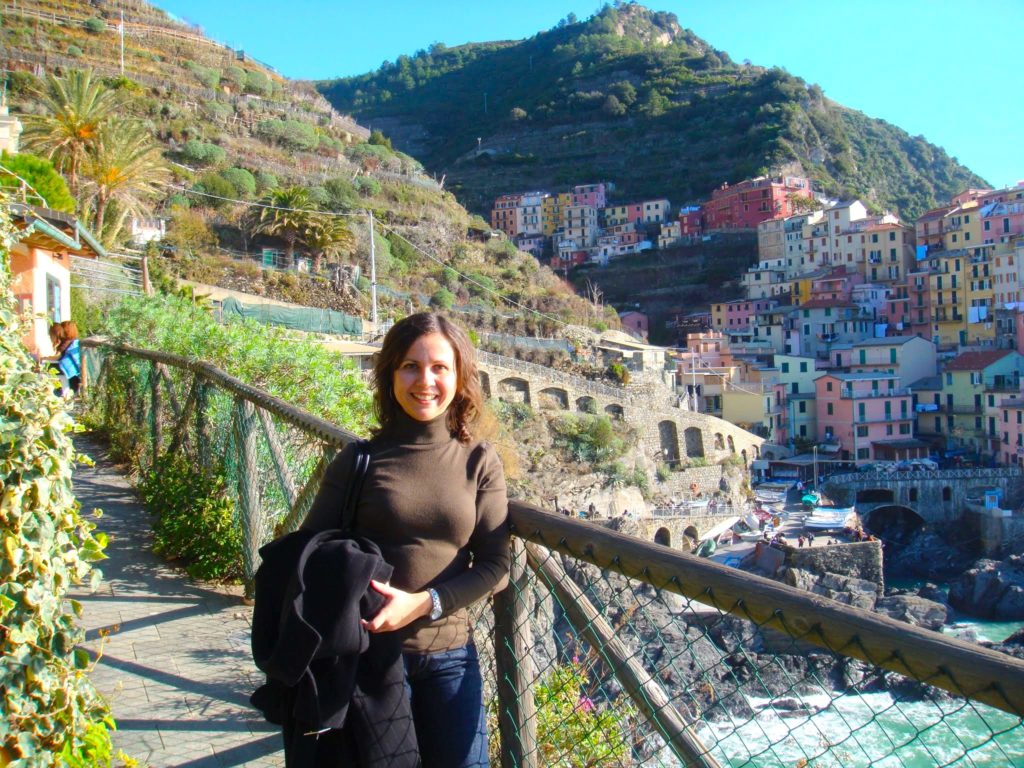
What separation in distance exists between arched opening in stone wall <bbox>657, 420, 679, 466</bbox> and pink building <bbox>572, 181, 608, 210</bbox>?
157ft

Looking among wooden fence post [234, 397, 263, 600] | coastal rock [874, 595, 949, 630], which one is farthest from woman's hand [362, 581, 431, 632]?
coastal rock [874, 595, 949, 630]

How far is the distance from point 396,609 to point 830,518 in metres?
33.2

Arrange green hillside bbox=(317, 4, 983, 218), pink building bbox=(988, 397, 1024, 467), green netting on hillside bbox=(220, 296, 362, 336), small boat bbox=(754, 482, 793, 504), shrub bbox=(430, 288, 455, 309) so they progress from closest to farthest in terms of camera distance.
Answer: green netting on hillside bbox=(220, 296, 362, 336), small boat bbox=(754, 482, 793, 504), shrub bbox=(430, 288, 455, 309), pink building bbox=(988, 397, 1024, 467), green hillside bbox=(317, 4, 983, 218)

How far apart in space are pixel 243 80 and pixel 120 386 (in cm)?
4524

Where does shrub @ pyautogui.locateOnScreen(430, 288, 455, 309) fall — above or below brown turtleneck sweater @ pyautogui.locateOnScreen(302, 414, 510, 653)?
above

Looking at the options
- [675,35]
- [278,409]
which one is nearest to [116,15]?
[278,409]

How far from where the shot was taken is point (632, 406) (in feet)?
120

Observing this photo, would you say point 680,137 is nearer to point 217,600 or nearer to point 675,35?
point 675,35

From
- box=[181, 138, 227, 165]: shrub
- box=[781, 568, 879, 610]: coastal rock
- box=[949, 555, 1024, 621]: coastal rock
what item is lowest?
box=[949, 555, 1024, 621]: coastal rock

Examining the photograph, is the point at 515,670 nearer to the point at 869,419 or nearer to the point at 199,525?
the point at 199,525

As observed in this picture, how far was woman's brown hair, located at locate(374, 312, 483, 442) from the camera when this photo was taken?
2.10 metres

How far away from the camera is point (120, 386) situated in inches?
315

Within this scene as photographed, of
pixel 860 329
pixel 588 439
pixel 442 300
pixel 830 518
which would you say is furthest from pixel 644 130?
pixel 830 518

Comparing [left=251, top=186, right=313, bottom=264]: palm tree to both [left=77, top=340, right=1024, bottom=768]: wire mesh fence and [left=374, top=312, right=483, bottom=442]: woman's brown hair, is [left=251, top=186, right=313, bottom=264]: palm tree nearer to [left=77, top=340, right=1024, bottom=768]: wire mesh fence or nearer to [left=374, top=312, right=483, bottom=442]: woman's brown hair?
[left=77, top=340, right=1024, bottom=768]: wire mesh fence
